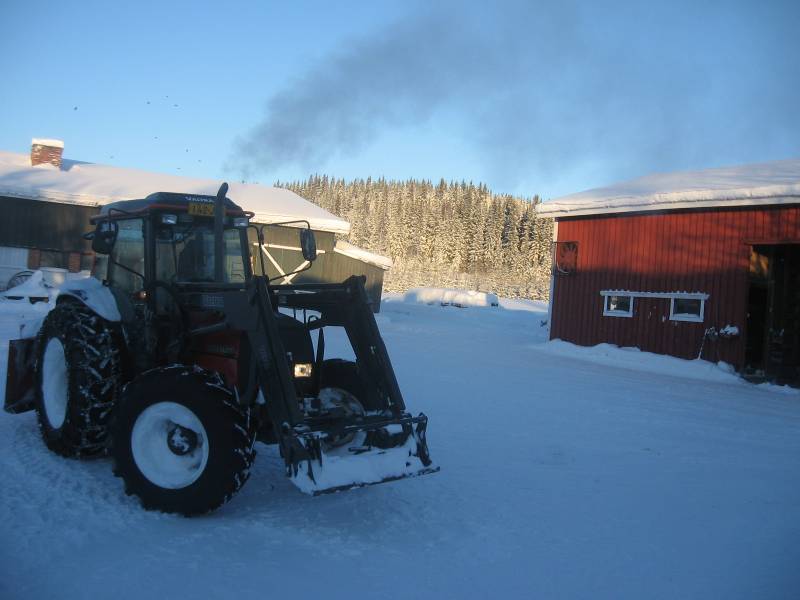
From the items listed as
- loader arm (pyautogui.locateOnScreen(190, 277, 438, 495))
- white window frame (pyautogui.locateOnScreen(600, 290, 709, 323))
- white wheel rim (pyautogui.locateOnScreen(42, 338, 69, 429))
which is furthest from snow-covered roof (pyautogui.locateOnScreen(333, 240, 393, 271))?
loader arm (pyautogui.locateOnScreen(190, 277, 438, 495))

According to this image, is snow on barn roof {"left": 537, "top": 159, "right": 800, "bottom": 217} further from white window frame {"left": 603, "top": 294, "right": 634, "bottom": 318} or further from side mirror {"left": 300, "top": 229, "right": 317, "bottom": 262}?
side mirror {"left": 300, "top": 229, "right": 317, "bottom": 262}

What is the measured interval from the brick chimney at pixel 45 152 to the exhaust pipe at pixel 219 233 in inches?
907

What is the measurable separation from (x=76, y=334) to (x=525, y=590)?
4.06m

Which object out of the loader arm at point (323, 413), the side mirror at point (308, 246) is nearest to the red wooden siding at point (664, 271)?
the loader arm at point (323, 413)

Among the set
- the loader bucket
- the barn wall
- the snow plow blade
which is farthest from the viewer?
the barn wall

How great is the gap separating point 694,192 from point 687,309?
9.00 ft

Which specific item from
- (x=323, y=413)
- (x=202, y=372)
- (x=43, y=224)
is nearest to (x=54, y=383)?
(x=202, y=372)

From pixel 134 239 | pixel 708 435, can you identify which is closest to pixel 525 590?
pixel 134 239

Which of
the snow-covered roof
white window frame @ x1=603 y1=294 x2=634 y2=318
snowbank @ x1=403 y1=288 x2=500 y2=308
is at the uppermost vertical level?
the snow-covered roof

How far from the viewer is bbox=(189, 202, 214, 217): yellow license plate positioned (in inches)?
230

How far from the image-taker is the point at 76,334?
544 cm

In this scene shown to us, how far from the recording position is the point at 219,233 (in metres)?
5.25

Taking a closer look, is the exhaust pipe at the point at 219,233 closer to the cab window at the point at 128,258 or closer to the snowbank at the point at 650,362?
the cab window at the point at 128,258

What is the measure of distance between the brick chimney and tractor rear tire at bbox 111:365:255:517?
953 inches
